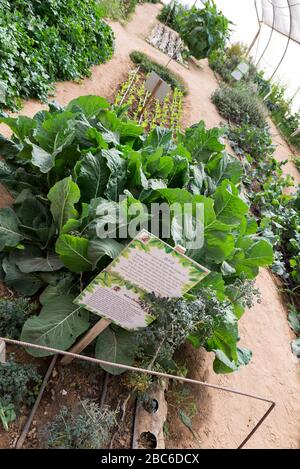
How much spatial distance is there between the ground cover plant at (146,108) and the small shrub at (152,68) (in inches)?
27.9

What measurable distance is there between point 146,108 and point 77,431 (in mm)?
6428

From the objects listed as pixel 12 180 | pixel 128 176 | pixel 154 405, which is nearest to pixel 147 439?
pixel 154 405

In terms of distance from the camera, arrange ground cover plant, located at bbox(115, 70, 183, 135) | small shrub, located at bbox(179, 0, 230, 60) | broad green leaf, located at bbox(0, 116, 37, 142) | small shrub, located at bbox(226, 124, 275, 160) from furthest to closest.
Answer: small shrub, located at bbox(179, 0, 230, 60) → small shrub, located at bbox(226, 124, 275, 160) → ground cover plant, located at bbox(115, 70, 183, 135) → broad green leaf, located at bbox(0, 116, 37, 142)

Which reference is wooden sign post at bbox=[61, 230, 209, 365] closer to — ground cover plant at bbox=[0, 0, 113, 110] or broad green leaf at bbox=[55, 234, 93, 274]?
broad green leaf at bbox=[55, 234, 93, 274]

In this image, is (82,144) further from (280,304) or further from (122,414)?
(280,304)

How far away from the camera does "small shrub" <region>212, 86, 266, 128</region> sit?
9977 mm

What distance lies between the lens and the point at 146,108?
24.3 ft

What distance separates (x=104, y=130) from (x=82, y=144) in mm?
253

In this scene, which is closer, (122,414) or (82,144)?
(122,414)

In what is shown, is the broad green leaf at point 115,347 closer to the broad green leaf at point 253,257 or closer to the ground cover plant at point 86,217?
the ground cover plant at point 86,217

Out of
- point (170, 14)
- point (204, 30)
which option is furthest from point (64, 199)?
point (170, 14)

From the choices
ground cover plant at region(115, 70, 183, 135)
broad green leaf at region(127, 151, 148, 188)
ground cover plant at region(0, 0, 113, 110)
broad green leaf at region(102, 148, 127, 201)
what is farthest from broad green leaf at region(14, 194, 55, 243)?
ground cover plant at region(115, 70, 183, 135)

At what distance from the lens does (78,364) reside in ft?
8.36

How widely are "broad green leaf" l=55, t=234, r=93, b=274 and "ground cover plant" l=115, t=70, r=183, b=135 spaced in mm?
4427
